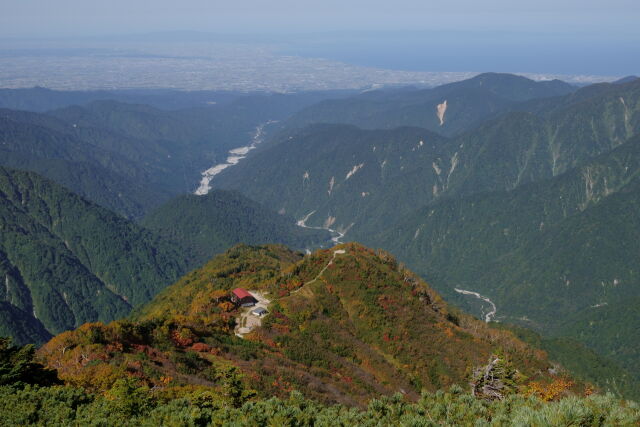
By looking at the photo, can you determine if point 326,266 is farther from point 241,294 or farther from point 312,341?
point 312,341

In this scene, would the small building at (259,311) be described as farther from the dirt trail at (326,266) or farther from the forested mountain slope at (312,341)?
the dirt trail at (326,266)

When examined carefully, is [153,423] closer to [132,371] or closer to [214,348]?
[132,371]

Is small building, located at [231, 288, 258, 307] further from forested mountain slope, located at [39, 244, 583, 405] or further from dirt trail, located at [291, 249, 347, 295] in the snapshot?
dirt trail, located at [291, 249, 347, 295]

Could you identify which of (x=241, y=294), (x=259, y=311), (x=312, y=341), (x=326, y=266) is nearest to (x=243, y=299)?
(x=241, y=294)

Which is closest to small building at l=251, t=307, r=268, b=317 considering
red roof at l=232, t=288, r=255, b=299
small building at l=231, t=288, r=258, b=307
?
small building at l=231, t=288, r=258, b=307

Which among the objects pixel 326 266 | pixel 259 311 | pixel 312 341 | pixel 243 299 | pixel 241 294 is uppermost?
pixel 326 266

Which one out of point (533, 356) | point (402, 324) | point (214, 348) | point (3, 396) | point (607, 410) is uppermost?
point (607, 410)

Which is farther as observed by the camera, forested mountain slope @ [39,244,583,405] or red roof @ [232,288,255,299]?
red roof @ [232,288,255,299]

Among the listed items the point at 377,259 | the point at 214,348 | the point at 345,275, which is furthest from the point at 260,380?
the point at 377,259

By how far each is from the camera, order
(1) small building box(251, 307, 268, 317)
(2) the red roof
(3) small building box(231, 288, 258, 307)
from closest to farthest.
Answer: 1. (1) small building box(251, 307, 268, 317)
2. (3) small building box(231, 288, 258, 307)
3. (2) the red roof

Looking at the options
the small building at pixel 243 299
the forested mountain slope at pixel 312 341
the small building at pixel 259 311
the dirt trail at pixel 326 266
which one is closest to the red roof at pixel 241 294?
the small building at pixel 243 299

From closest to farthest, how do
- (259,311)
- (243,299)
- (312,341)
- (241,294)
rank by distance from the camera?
1. (312,341)
2. (259,311)
3. (243,299)
4. (241,294)
